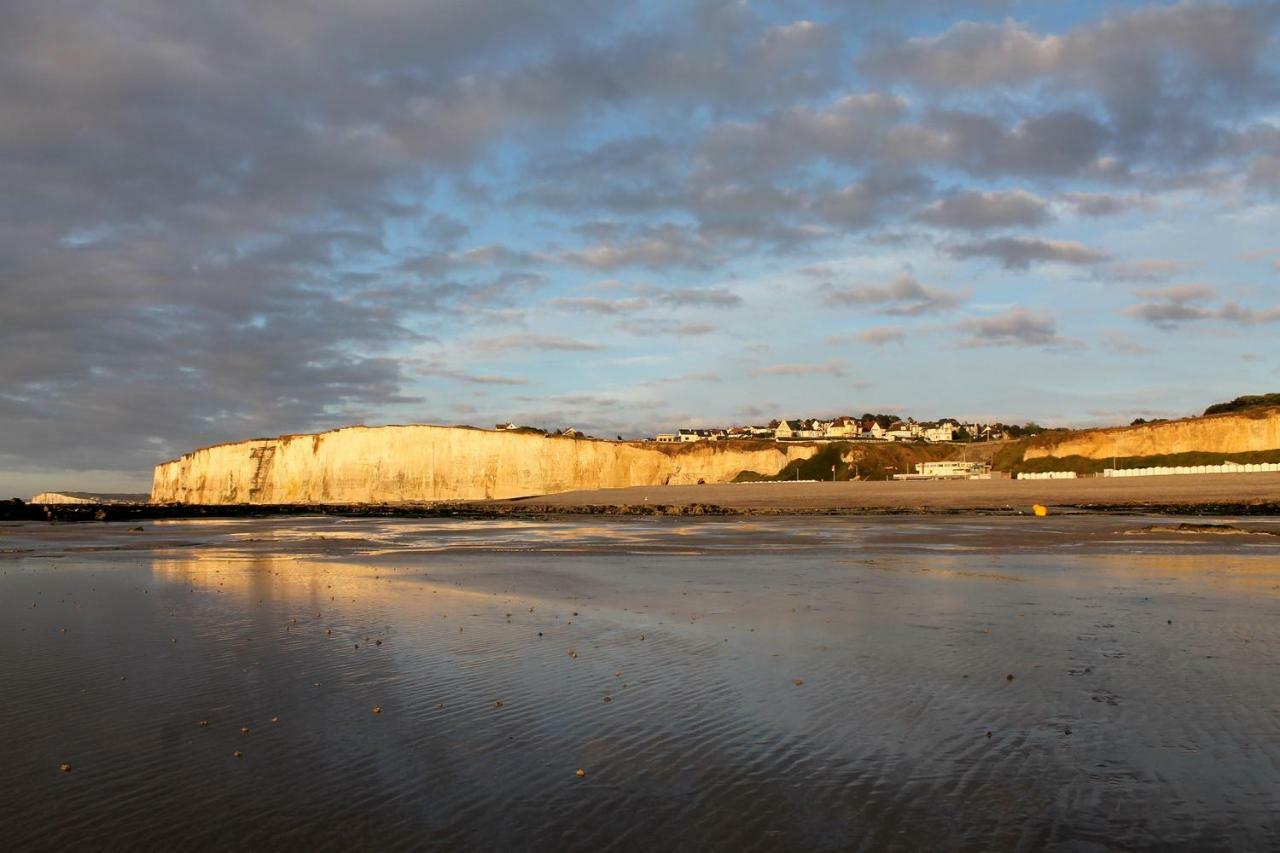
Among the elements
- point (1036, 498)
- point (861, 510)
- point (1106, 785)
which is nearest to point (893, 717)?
point (1106, 785)

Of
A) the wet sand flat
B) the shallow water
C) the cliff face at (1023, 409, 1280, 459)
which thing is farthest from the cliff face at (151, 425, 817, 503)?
the shallow water

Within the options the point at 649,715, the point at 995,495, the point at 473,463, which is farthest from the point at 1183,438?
the point at 649,715

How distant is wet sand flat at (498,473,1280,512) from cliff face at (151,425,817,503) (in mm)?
22445

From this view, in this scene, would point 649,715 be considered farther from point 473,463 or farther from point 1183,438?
point 473,463

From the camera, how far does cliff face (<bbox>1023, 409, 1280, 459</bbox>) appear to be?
7681 cm

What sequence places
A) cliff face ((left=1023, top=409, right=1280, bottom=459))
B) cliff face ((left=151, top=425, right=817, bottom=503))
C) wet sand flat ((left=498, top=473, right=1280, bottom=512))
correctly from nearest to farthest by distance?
wet sand flat ((left=498, top=473, right=1280, bottom=512)) → cliff face ((left=1023, top=409, right=1280, bottom=459)) → cliff face ((left=151, top=425, right=817, bottom=503))

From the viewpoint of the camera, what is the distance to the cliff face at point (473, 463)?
10181 cm

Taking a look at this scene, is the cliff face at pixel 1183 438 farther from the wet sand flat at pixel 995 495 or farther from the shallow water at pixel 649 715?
the shallow water at pixel 649 715

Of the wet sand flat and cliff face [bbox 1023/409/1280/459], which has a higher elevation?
cliff face [bbox 1023/409/1280/459]

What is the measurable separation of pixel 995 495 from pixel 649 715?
2265 inches

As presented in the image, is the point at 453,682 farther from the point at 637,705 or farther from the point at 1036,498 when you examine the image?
the point at 1036,498

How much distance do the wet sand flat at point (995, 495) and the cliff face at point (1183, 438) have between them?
71.7 feet

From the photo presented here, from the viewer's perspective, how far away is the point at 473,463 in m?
103

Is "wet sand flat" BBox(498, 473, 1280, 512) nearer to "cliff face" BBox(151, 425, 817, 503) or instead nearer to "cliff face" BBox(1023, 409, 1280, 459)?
"cliff face" BBox(1023, 409, 1280, 459)
